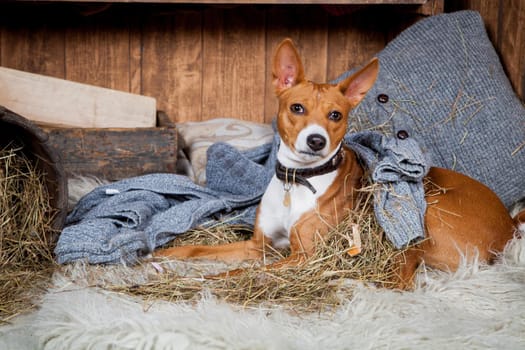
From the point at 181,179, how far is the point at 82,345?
135 centimetres

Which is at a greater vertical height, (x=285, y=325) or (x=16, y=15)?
(x=16, y=15)

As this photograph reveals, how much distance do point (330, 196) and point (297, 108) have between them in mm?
359

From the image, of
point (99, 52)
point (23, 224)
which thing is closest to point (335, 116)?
point (23, 224)

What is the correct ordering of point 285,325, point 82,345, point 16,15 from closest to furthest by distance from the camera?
point 82,345 < point 285,325 < point 16,15

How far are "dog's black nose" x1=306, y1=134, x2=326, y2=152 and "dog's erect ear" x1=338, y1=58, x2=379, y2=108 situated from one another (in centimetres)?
30

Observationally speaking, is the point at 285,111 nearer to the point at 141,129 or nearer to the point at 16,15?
the point at 141,129

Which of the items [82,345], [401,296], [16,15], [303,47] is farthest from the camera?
[303,47]

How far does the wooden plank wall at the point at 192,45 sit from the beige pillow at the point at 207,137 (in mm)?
268

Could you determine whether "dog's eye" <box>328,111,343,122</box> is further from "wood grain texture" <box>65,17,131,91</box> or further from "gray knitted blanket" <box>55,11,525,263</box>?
"wood grain texture" <box>65,17,131,91</box>

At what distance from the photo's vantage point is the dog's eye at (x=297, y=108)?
2.38m

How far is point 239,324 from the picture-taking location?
1.89 metres

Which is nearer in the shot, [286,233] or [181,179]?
[286,233]

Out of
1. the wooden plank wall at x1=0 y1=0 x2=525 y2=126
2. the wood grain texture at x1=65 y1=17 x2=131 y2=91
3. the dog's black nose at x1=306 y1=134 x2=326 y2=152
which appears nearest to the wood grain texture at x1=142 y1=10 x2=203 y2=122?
the wooden plank wall at x1=0 y1=0 x2=525 y2=126

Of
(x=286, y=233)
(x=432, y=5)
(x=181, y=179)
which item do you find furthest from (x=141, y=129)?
(x=432, y=5)
